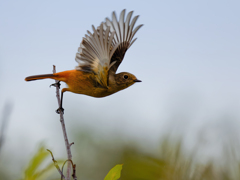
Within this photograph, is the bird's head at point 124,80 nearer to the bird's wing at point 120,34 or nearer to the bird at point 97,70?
the bird at point 97,70

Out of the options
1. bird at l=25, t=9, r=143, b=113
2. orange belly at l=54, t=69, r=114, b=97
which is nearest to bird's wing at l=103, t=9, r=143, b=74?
bird at l=25, t=9, r=143, b=113

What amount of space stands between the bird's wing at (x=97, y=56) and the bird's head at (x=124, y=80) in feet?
0.81

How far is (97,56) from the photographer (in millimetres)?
1769

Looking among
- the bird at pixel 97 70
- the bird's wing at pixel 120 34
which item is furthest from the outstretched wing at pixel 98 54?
the bird's wing at pixel 120 34

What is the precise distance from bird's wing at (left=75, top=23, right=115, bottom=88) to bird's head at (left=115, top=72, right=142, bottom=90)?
0.81 ft

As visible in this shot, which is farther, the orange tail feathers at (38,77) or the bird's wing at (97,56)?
the orange tail feathers at (38,77)

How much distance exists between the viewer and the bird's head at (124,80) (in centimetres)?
213

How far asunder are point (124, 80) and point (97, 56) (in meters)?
0.46

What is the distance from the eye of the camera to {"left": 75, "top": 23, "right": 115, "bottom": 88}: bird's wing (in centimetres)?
171

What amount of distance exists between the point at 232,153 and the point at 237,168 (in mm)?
123

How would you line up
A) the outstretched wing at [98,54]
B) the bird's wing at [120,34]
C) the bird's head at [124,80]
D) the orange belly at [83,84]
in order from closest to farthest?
the outstretched wing at [98,54], the orange belly at [83,84], the bird's head at [124,80], the bird's wing at [120,34]

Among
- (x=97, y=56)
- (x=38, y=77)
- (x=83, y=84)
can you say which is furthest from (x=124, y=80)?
(x=38, y=77)

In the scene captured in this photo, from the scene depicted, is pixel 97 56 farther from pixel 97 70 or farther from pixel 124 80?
pixel 124 80

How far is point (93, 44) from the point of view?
1.79m
